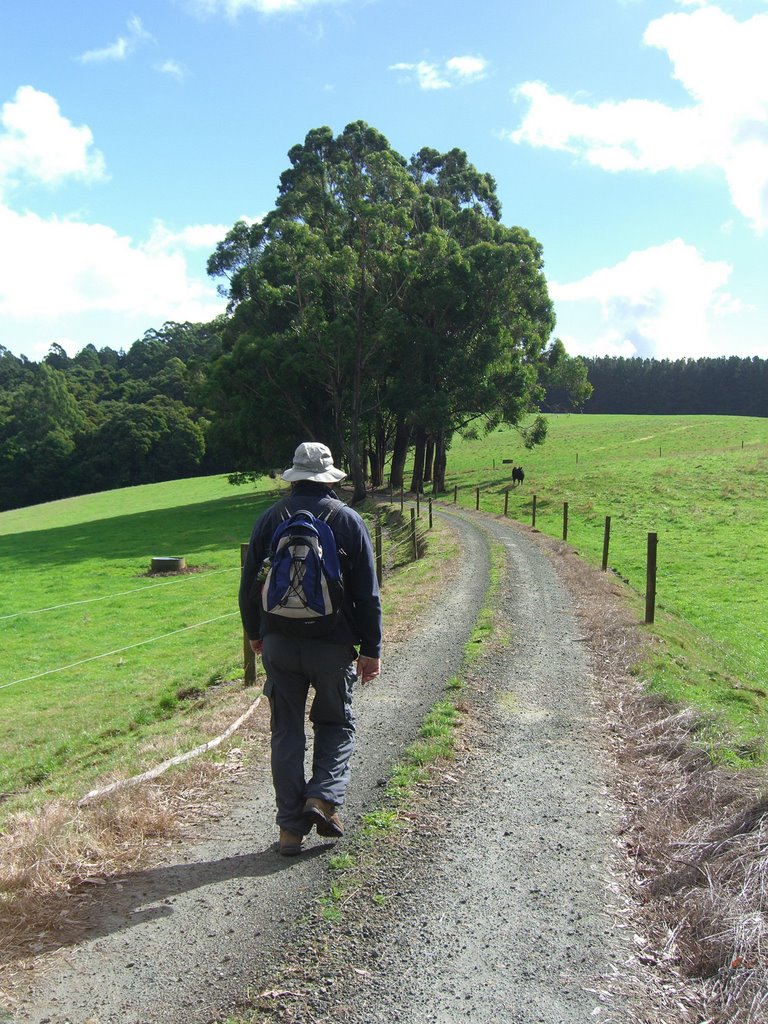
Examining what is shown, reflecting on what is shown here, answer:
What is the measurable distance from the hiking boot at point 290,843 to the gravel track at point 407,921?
0.07m

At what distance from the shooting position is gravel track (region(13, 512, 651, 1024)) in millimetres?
3111

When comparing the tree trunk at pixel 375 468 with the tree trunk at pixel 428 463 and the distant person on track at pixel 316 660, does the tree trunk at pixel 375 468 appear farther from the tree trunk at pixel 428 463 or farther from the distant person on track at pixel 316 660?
the distant person on track at pixel 316 660

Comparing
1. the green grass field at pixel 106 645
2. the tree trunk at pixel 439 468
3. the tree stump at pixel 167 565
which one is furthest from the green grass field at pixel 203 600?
the tree trunk at pixel 439 468

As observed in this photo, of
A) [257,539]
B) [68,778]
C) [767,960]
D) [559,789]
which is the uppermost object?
[257,539]

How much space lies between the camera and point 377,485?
2045 inches

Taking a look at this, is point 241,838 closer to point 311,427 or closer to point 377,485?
point 311,427

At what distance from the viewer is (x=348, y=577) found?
448 centimetres

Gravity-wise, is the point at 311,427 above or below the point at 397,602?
above

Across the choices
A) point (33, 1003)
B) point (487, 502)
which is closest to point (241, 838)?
point (33, 1003)

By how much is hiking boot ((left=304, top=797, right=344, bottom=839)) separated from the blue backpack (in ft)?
3.28

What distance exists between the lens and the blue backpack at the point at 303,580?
13.9ft

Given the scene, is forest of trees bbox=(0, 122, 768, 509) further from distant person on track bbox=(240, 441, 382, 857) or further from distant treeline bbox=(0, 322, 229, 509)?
distant person on track bbox=(240, 441, 382, 857)

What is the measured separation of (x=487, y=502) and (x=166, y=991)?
1570 inches

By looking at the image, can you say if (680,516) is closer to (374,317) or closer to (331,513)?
(374,317)
